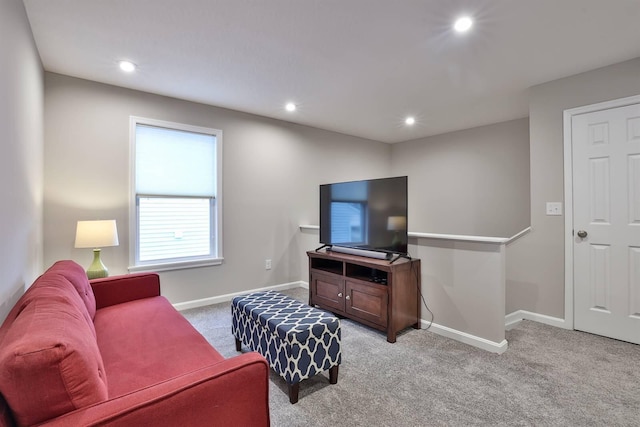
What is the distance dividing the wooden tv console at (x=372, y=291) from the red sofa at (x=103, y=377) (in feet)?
5.12

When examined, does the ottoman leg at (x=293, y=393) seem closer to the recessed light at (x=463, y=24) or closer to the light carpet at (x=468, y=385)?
the light carpet at (x=468, y=385)

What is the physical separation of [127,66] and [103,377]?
2.62 m

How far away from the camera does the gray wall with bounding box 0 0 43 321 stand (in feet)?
4.97

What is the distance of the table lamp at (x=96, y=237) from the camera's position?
2.54m

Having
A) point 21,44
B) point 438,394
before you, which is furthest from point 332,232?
point 21,44

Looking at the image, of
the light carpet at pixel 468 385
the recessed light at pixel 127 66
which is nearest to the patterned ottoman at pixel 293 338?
the light carpet at pixel 468 385

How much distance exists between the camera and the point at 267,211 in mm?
4102

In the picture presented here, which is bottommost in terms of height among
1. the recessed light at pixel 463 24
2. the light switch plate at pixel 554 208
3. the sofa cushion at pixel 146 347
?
the sofa cushion at pixel 146 347

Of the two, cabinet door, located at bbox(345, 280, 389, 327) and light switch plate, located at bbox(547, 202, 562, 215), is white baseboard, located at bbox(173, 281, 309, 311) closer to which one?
cabinet door, located at bbox(345, 280, 389, 327)

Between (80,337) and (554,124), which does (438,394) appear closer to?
(80,337)

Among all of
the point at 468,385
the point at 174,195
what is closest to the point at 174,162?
the point at 174,195

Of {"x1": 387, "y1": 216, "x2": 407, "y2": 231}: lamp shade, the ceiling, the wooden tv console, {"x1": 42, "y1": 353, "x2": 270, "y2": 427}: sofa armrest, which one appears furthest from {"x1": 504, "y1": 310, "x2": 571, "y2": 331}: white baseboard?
Result: {"x1": 42, "y1": 353, "x2": 270, "y2": 427}: sofa armrest

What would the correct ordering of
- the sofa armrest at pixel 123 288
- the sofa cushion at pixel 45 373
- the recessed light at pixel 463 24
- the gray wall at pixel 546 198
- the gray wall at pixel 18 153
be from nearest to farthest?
the sofa cushion at pixel 45 373 < the gray wall at pixel 18 153 < the recessed light at pixel 463 24 < the sofa armrest at pixel 123 288 < the gray wall at pixel 546 198

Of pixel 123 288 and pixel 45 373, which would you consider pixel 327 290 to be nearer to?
pixel 123 288
